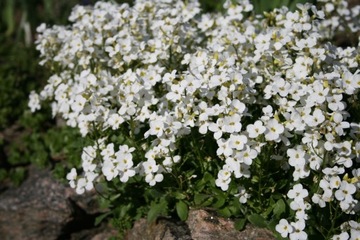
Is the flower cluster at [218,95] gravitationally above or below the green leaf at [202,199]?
above

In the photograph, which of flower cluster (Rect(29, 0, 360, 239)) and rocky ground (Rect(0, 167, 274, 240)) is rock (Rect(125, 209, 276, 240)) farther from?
rocky ground (Rect(0, 167, 274, 240))

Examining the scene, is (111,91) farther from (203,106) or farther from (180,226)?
(180,226)

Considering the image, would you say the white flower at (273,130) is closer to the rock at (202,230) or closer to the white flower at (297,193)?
the white flower at (297,193)

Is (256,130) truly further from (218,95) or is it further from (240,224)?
(240,224)

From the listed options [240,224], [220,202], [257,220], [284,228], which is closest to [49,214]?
[220,202]

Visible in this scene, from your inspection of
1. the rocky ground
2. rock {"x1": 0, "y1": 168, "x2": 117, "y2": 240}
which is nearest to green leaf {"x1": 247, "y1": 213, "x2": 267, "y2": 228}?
the rocky ground

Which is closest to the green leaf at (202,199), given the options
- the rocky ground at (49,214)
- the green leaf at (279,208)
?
the green leaf at (279,208)
